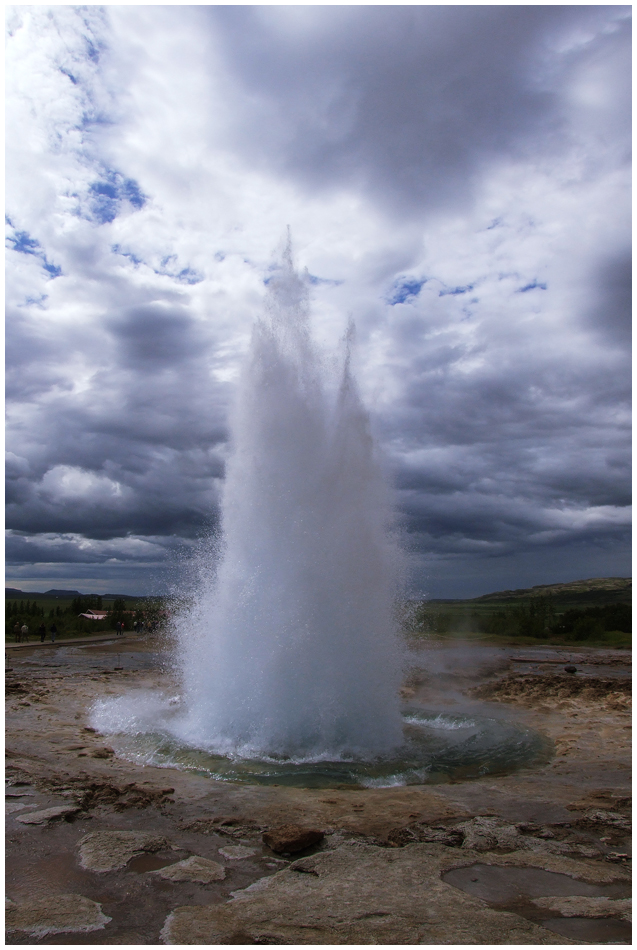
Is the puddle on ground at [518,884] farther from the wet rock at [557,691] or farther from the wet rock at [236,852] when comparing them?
the wet rock at [557,691]

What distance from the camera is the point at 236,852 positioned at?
17.2 ft

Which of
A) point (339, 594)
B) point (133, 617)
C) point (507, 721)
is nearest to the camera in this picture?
point (339, 594)

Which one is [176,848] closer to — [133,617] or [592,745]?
[592,745]

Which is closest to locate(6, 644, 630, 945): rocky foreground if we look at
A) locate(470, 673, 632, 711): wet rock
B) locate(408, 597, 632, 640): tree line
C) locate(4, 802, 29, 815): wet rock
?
locate(4, 802, 29, 815): wet rock

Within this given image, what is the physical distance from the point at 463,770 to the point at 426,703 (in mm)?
6737

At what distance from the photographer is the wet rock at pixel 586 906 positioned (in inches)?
164

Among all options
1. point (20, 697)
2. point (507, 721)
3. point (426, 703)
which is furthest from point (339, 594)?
point (20, 697)

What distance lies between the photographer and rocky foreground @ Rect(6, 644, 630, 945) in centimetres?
396

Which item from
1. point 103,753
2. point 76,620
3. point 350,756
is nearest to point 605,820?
point 350,756

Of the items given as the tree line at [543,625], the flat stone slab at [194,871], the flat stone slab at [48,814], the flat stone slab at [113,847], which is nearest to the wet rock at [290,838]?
the flat stone slab at [194,871]

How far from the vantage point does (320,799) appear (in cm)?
681

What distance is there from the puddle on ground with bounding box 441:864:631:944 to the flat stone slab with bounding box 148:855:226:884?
2.07 m

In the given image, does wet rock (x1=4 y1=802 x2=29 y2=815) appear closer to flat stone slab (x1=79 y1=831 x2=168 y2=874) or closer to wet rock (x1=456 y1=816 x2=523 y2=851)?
flat stone slab (x1=79 y1=831 x2=168 y2=874)

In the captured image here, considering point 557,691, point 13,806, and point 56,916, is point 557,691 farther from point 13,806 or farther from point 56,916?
point 56,916
